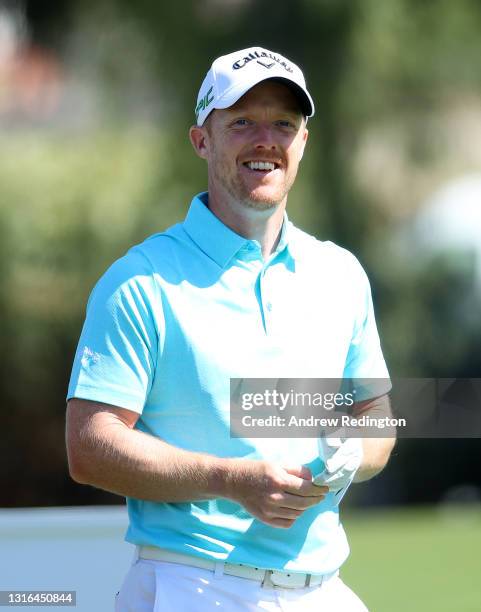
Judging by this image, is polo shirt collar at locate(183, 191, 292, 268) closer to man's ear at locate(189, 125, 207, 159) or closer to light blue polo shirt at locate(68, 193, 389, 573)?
light blue polo shirt at locate(68, 193, 389, 573)

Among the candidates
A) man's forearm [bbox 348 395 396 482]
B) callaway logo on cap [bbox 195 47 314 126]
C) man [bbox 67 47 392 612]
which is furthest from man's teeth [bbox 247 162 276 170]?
man's forearm [bbox 348 395 396 482]

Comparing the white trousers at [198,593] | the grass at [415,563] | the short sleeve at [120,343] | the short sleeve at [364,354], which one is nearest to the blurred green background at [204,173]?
the grass at [415,563]

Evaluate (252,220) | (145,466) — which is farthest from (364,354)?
(145,466)

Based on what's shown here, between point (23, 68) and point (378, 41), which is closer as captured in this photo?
point (23, 68)

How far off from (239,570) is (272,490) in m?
0.26

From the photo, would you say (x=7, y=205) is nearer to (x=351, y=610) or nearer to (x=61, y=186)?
(x=61, y=186)

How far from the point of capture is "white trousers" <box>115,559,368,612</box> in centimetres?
235

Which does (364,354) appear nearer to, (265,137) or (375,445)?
(375,445)

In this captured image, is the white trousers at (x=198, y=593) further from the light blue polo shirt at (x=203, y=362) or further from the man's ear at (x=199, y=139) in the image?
the man's ear at (x=199, y=139)

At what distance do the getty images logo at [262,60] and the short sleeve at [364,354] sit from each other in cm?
47

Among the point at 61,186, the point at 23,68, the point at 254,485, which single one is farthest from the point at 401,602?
the point at 23,68

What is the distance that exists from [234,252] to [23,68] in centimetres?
1025

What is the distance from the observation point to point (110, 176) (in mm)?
12258

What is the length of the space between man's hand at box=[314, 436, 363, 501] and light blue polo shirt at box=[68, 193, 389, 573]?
0.06 meters
